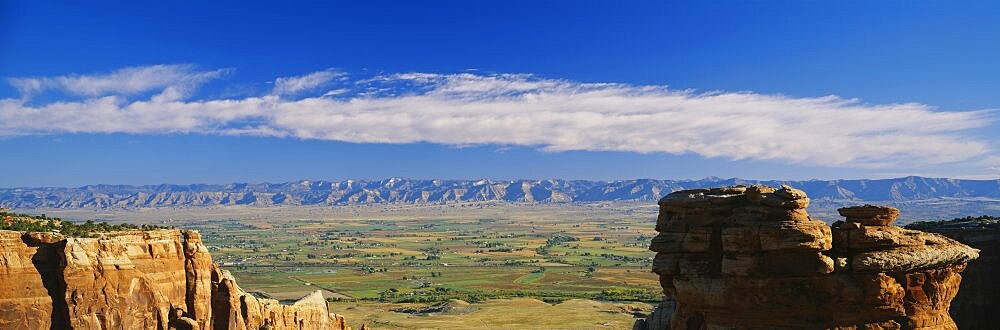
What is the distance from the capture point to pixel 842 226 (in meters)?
22.2

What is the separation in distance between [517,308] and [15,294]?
9499cm

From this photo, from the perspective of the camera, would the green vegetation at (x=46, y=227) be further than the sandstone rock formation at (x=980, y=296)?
No

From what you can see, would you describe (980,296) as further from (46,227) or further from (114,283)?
(46,227)

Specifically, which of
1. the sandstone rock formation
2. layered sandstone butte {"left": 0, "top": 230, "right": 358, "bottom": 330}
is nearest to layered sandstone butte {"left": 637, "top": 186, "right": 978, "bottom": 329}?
the sandstone rock formation

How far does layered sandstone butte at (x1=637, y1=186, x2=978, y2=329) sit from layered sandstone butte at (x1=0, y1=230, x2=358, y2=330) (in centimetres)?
2328

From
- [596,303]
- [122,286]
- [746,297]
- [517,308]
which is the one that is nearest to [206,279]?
[122,286]

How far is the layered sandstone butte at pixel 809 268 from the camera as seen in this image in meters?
21.5

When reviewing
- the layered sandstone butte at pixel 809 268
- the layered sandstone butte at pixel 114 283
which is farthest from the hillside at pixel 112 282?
the layered sandstone butte at pixel 809 268

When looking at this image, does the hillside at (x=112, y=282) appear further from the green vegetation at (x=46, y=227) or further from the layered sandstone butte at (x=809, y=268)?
the layered sandstone butte at (x=809, y=268)

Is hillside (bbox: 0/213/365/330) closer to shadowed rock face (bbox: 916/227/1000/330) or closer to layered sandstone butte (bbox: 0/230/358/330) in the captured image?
layered sandstone butte (bbox: 0/230/358/330)

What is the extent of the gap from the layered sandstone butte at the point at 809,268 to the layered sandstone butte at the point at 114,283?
23.3m

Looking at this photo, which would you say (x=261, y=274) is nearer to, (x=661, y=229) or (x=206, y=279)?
(x=206, y=279)

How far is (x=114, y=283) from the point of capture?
1141 inches

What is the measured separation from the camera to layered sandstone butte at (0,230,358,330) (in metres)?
27.2
